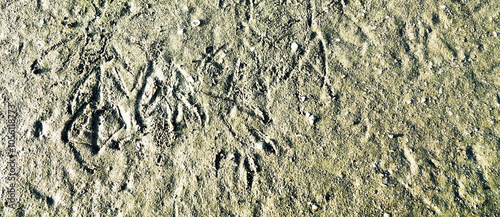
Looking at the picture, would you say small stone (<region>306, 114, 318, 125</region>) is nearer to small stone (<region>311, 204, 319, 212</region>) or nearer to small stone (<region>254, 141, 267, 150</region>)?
small stone (<region>254, 141, 267, 150</region>)

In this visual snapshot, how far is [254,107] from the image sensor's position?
8.73ft

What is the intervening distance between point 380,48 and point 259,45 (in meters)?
1.03

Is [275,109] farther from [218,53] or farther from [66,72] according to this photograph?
[66,72]

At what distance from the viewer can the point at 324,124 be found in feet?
8.48

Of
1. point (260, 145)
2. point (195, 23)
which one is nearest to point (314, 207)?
point (260, 145)

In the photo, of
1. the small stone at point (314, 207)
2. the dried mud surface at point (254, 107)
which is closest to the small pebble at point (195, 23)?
the dried mud surface at point (254, 107)

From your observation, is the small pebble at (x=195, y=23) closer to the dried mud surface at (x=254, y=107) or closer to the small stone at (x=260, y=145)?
the dried mud surface at (x=254, y=107)

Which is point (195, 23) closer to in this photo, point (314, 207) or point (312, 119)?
point (312, 119)

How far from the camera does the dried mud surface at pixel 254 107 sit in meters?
2.46

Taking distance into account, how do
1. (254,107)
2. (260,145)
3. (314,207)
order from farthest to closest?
(254,107) → (260,145) → (314,207)

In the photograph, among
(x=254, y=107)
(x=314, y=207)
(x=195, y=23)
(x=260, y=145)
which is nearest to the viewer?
(x=314, y=207)

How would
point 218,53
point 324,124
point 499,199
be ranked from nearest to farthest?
point 499,199 < point 324,124 < point 218,53

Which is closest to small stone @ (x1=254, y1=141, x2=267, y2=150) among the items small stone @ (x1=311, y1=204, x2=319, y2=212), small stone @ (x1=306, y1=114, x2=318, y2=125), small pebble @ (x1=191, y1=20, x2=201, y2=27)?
small stone @ (x1=306, y1=114, x2=318, y2=125)

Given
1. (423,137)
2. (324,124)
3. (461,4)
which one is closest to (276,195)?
(324,124)
